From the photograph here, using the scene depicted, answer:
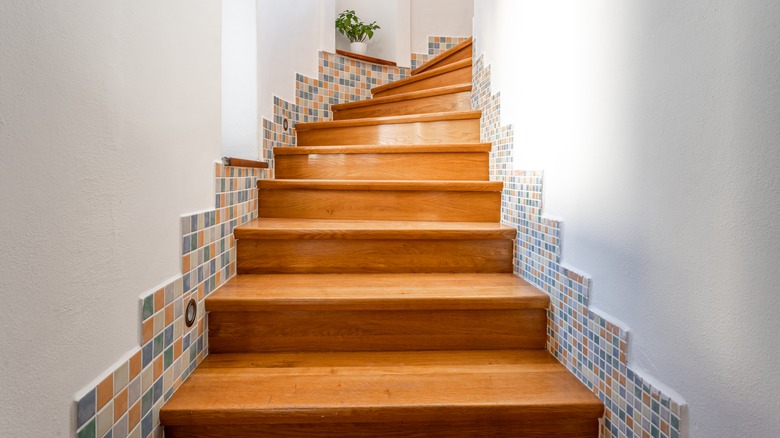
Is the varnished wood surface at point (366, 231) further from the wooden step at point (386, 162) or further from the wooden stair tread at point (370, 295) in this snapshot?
the wooden step at point (386, 162)

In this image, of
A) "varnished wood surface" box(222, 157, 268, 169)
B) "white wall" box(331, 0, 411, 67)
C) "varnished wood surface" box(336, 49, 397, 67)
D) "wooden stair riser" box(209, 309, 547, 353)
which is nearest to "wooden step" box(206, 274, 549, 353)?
"wooden stair riser" box(209, 309, 547, 353)

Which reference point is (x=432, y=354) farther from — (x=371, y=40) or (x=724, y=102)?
(x=371, y=40)

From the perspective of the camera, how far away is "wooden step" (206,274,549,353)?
132cm

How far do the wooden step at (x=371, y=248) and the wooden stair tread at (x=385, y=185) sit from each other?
25 centimetres

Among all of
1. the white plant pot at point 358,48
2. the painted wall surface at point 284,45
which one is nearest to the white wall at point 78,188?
the painted wall surface at point 284,45

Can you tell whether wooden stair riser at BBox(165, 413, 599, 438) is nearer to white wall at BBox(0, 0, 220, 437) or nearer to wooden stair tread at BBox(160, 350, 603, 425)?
wooden stair tread at BBox(160, 350, 603, 425)

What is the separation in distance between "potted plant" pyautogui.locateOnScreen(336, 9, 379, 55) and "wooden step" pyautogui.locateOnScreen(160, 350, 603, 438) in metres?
2.79

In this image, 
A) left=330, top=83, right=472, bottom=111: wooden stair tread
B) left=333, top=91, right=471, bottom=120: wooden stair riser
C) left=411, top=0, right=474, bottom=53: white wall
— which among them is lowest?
left=333, top=91, right=471, bottom=120: wooden stair riser

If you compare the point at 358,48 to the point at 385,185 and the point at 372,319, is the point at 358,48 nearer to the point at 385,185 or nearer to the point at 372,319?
the point at 385,185

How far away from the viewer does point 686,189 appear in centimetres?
78

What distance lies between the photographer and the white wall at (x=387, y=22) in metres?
3.67

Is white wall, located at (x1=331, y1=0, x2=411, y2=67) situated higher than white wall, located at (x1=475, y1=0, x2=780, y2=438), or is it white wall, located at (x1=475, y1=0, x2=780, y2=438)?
white wall, located at (x1=331, y1=0, x2=411, y2=67)

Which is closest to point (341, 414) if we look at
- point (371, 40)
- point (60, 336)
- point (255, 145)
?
point (60, 336)

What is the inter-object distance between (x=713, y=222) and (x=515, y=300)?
70cm
